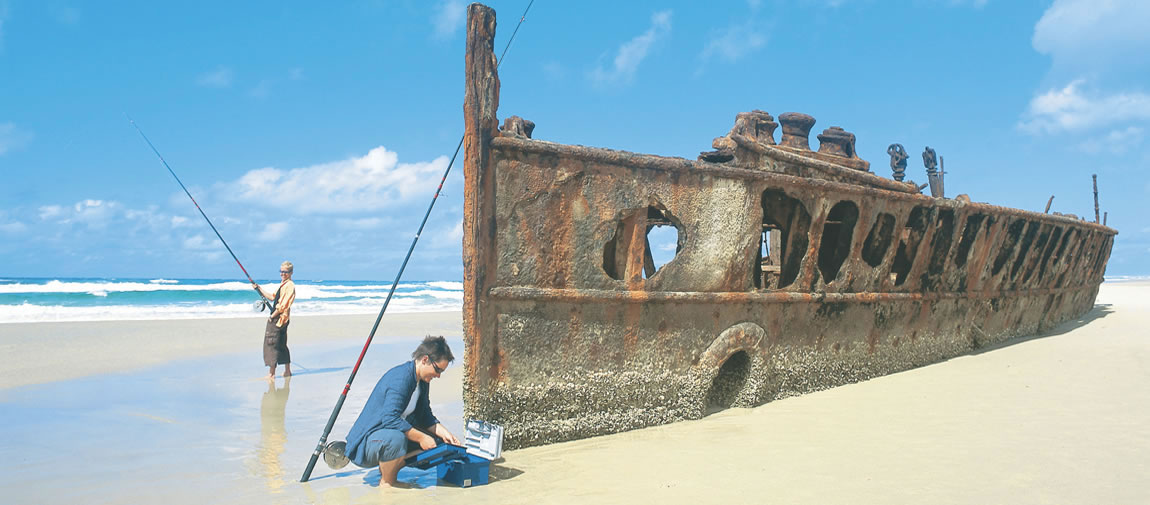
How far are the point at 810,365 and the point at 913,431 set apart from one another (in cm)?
122

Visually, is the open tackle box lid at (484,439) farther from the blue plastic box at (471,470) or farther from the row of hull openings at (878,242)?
the row of hull openings at (878,242)

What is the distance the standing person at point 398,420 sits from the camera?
405cm

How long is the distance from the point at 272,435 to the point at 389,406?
2.39m

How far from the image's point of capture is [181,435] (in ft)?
19.5


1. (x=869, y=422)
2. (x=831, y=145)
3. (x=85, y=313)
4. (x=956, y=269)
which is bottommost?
(x=85, y=313)

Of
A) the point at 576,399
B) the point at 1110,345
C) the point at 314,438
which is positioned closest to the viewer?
the point at 576,399

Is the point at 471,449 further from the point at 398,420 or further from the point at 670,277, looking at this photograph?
the point at 670,277

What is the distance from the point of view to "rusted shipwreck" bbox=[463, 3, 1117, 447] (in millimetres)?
4625

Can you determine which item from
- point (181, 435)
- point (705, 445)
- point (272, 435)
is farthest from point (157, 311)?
point (705, 445)

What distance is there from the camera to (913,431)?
17.1 feet

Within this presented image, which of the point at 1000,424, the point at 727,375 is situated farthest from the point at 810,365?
the point at 1000,424

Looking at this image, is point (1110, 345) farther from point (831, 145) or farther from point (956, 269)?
point (831, 145)

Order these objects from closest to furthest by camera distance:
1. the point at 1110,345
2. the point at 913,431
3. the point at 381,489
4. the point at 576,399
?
1. the point at 381,489
2. the point at 576,399
3. the point at 913,431
4. the point at 1110,345

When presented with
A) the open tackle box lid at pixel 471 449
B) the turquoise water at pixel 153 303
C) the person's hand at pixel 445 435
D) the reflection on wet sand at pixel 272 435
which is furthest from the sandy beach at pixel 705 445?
the turquoise water at pixel 153 303
